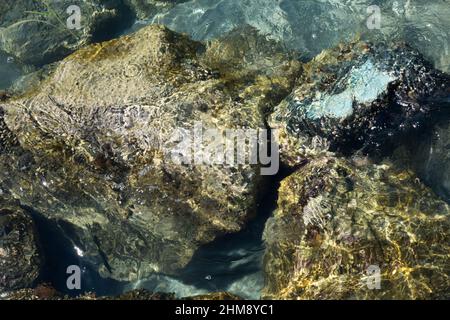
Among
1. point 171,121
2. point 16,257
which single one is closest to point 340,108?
point 171,121

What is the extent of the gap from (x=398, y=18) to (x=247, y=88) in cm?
310

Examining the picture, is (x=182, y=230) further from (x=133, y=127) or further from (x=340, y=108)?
(x=340, y=108)

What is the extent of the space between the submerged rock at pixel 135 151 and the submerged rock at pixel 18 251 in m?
0.35

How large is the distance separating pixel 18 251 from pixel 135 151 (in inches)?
93.3

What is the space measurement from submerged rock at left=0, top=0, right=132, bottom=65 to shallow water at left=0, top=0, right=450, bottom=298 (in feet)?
1.48

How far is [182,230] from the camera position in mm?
5945

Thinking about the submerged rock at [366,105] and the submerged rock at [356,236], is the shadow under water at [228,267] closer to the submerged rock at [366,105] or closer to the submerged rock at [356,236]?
the submerged rock at [356,236]

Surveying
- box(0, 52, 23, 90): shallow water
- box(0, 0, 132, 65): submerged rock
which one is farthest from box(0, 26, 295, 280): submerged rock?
box(0, 52, 23, 90): shallow water

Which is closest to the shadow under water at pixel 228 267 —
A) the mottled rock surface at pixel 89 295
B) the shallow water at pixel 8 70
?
the mottled rock surface at pixel 89 295

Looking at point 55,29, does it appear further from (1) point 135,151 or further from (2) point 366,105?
(2) point 366,105

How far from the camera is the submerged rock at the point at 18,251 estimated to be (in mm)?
6259

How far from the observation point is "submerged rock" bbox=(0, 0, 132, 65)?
28.3 ft

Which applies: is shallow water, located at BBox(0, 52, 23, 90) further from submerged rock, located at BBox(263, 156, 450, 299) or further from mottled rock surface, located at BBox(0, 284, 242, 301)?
submerged rock, located at BBox(263, 156, 450, 299)
